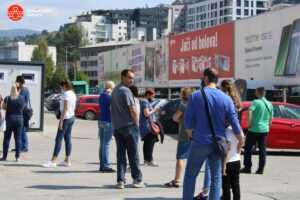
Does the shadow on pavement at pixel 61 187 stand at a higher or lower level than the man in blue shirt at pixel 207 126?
lower

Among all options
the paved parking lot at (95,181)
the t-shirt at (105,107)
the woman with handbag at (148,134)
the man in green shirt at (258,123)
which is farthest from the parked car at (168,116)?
the t-shirt at (105,107)

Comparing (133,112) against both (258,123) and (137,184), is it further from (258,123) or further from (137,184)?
(258,123)

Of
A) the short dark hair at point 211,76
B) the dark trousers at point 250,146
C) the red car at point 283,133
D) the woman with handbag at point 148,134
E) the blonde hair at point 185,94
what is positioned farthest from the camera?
the red car at point 283,133

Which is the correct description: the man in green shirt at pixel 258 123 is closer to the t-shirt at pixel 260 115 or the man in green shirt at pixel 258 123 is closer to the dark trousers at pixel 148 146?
the t-shirt at pixel 260 115

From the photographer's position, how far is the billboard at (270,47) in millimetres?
32781

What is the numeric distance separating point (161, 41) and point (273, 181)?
44.2m

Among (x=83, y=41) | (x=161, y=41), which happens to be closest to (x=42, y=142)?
(x=161, y=41)

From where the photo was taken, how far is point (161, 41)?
184 ft

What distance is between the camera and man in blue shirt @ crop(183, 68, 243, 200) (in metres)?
8.15

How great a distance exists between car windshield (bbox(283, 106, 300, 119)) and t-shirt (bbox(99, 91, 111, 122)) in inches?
286

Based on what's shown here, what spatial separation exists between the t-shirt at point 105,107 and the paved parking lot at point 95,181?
1.00 meters

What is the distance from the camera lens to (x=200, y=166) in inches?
326

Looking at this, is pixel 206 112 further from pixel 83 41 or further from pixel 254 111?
pixel 83 41

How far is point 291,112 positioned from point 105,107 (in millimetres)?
7482
